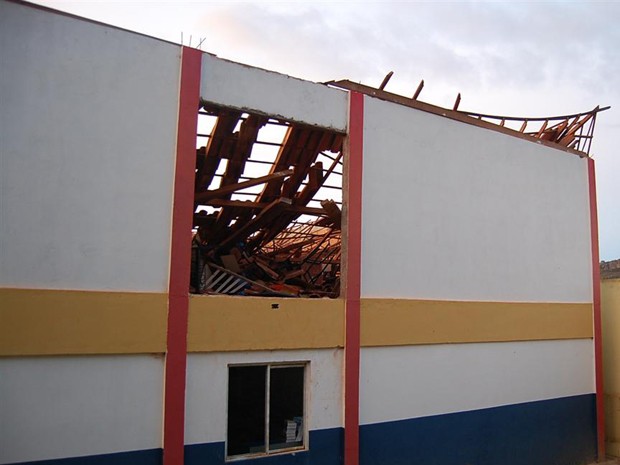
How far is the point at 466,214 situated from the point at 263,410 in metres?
4.56

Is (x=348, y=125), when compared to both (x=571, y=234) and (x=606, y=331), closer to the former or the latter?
(x=571, y=234)

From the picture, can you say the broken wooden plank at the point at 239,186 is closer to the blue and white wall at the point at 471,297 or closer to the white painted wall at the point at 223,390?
the blue and white wall at the point at 471,297

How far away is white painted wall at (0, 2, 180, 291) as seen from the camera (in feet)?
18.8

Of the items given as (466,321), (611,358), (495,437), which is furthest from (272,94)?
(611,358)

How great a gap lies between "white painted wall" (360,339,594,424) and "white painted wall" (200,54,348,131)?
129 inches

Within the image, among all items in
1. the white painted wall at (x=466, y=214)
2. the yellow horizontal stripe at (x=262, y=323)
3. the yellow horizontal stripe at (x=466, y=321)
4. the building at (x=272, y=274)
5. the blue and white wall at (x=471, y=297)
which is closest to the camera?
the building at (x=272, y=274)

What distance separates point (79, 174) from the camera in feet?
A: 19.7

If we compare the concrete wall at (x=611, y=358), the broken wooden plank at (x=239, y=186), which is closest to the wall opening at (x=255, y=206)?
the broken wooden plank at (x=239, y=186)

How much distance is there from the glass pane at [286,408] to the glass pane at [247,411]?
16cm

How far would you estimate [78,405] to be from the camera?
5.82 meters

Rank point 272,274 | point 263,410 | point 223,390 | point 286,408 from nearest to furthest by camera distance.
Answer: point 223,390, point 263,410, point 286,408, point 272,274

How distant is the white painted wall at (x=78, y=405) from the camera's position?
18.1 feet

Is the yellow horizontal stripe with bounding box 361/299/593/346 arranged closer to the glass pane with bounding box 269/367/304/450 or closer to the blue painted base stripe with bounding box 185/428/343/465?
the glass pane with bounding box 269/367/304/450

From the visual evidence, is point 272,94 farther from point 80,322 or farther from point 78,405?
point 78,405
